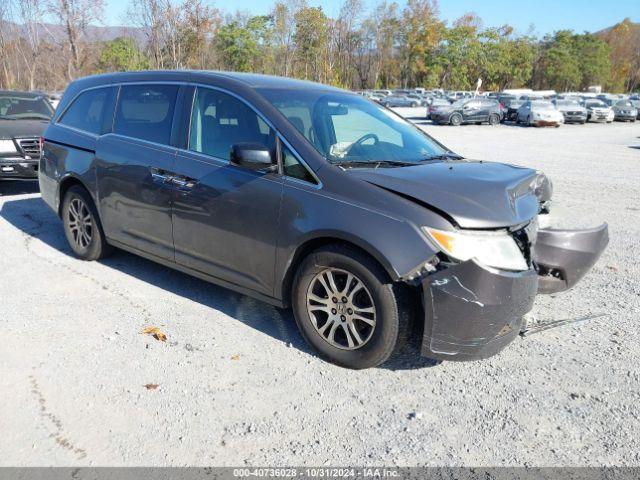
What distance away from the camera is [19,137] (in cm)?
853

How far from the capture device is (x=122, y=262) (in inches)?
214

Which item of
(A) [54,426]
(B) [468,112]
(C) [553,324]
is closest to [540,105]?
(B) [468,112]

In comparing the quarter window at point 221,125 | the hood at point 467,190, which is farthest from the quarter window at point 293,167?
the hood at point 467,190

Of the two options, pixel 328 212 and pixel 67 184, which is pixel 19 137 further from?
pixel 328 212

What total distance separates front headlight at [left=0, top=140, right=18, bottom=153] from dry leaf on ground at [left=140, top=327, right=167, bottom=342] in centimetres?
608

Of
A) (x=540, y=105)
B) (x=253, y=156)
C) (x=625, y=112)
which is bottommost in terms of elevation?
(x=625, y=112)

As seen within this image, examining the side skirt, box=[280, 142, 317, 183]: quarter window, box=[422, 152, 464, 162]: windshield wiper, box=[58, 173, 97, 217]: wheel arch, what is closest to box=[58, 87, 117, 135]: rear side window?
box=[58, 173, 97, 217]: wheel arch

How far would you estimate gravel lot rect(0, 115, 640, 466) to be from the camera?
106 inches

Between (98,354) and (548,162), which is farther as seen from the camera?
(548,162)

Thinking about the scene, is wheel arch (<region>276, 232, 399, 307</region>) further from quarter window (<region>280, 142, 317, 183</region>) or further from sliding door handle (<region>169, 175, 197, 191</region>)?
sliding door handle (<region>169, 175, 197, 191</region>)

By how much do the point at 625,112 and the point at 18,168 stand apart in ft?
137

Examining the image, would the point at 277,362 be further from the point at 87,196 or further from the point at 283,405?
the point at 87,196

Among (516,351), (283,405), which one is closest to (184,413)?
(283,405)

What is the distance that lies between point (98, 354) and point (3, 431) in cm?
85
